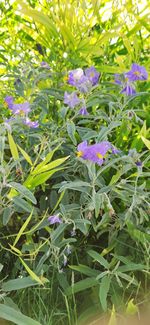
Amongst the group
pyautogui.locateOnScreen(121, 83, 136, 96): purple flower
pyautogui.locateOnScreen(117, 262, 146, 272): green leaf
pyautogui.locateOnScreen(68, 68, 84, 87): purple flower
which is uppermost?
pyautogui.locateOnScreen(68, 68, 84, 87): purple flower

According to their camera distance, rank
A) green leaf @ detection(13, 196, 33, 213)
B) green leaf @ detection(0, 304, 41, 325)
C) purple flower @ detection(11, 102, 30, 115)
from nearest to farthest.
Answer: green leaf @ detection(0, 304, 41, 325)
green leaf @ detection(13, 196, 33, 213)
purple flower @ detection(11, 102, 30, 115)

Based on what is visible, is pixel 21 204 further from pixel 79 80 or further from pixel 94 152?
pixel 79 80

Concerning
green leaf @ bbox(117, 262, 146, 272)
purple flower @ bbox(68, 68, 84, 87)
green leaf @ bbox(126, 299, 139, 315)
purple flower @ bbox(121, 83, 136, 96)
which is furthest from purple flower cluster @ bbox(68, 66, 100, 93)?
green leaf @ bbox(126, 299, 139, 315)

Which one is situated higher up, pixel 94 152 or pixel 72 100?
pixel 72 100

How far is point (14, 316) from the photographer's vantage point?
127 cm

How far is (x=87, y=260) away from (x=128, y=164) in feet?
1.10

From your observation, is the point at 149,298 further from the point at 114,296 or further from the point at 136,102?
the point at 136,102

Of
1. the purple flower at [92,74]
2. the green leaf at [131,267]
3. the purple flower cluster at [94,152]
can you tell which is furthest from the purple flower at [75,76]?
the green leaf at [131,267]

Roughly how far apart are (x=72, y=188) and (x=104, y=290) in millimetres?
270

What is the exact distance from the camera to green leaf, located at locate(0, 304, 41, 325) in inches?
49.4

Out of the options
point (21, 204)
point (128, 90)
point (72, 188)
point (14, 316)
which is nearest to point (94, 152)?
point (72, 188)

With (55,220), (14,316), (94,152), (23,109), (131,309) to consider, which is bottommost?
(131,309)

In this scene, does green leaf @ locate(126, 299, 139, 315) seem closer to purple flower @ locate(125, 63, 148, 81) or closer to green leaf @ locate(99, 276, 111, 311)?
green leaf @ locate(99, 276, 111, 311)

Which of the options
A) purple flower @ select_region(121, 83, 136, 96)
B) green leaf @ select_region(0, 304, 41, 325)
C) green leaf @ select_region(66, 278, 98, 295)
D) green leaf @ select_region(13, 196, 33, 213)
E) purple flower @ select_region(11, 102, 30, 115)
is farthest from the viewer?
purple flower @ select_region(121, 83, 136, 96)
